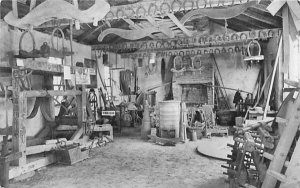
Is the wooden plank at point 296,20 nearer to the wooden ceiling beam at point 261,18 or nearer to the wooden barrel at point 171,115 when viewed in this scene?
the wooden ceiling beam at point 261,18

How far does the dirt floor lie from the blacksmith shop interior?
3cm

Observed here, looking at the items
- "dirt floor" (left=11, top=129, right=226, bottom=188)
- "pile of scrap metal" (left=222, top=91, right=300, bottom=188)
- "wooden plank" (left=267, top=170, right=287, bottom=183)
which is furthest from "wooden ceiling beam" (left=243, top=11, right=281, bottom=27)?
"wooden plank" (left=267, top=170, right=287, bottom=183)

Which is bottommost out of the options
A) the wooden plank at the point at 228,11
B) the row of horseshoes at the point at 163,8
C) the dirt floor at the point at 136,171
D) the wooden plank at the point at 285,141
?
the dirt floor at the point at 136,171

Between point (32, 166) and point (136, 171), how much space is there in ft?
6.38

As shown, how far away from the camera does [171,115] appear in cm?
799

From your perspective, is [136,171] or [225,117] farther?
[225,117]

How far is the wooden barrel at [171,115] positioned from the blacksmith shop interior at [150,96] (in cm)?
3

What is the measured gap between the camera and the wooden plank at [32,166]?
15.4 feet

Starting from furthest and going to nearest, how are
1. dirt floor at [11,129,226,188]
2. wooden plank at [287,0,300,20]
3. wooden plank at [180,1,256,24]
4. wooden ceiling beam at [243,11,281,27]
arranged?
wooden ceiling beam at [243,11,281,27] < dirt floor at [11,129,226,188] < wooden plank at [180,1,256,24] < wooden plank at [287,0,300,20]

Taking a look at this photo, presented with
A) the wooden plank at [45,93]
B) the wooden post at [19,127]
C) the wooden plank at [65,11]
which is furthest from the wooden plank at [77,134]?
the wooden plank at [65,11]

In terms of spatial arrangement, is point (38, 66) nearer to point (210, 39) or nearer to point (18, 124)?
point (18, 124)

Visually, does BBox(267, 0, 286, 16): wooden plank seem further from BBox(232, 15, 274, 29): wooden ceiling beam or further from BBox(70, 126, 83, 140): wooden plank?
BBox(70, 126, 83, 140): wooden plank

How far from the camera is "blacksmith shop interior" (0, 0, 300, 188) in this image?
3.78m

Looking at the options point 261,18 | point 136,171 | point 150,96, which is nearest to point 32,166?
point 136,171
